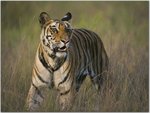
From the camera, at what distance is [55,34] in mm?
7844

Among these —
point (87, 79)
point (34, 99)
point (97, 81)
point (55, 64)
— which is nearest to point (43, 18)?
point (55, 64)

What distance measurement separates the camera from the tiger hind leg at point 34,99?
320 inches

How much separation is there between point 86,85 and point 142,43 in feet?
16.1

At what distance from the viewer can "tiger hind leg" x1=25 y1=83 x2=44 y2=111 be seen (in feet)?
26.6

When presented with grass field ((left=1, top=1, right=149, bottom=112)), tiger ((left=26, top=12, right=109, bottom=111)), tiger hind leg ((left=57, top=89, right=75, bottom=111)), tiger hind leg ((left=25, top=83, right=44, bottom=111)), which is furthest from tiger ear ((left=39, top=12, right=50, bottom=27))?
tiger hind leg ((left=57, top=89, right=75, bottom=111))

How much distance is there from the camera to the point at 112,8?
17.0 meters

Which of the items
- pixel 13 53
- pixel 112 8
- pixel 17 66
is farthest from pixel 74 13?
pixel 17 66

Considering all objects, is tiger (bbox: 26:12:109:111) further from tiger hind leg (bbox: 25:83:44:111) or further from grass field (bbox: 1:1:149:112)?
grass field (bbox: 1:1:149:112)

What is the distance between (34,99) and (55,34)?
78cm

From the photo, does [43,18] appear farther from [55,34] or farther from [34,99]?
[34,99]

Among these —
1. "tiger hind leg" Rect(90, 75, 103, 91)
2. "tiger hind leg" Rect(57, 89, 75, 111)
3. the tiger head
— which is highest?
the tiger head

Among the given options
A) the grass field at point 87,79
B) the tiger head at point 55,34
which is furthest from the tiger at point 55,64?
the grass field at point 87,79

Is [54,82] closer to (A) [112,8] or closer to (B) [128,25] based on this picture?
(B) [128,25]

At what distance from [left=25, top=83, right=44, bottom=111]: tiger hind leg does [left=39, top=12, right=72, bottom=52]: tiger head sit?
52cm
